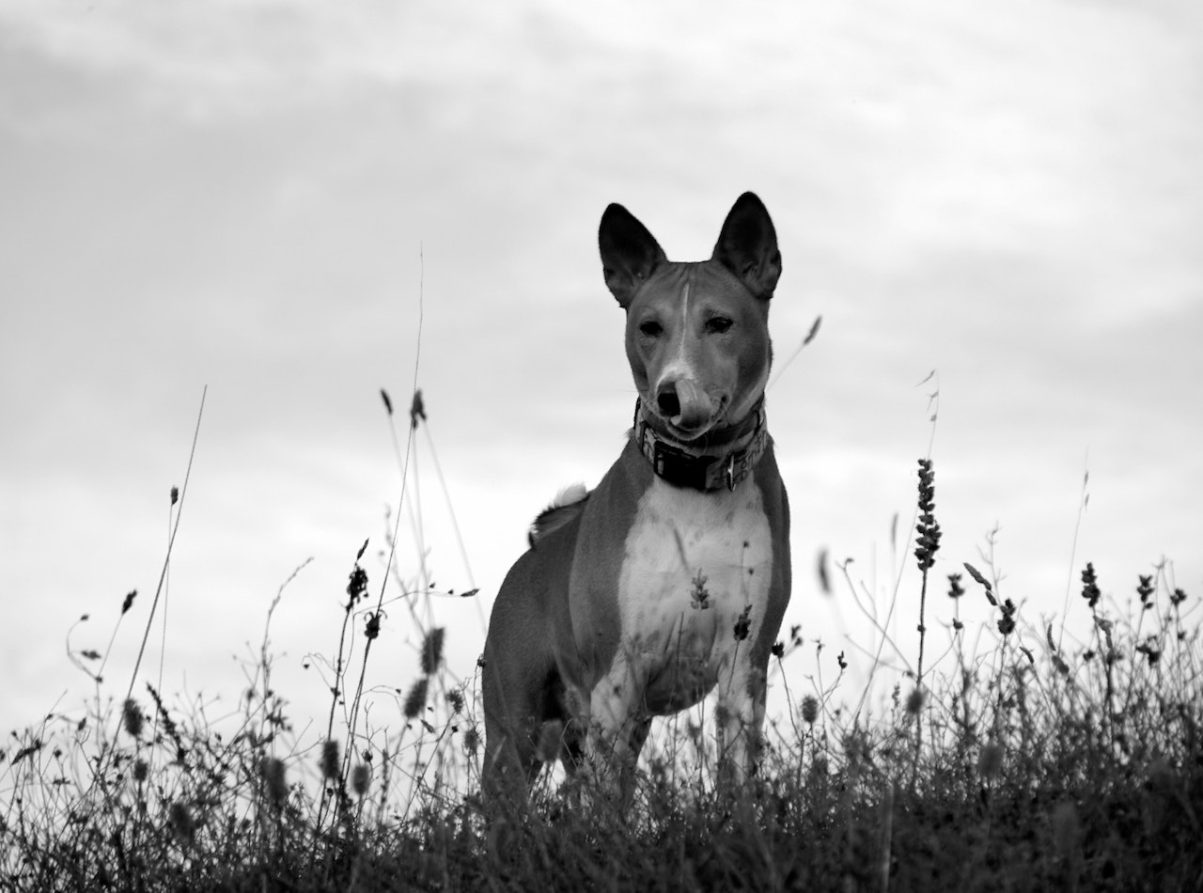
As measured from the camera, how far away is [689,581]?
18.8 ft

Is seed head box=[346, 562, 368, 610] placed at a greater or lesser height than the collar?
lesser

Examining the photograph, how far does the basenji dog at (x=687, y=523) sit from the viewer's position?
224 inches

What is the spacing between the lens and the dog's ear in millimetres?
6406

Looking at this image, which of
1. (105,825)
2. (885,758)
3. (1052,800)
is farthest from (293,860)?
(1052,800)

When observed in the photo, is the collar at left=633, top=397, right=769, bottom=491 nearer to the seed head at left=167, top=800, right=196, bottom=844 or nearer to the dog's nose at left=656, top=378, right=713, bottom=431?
the dog's nose at left=656, top=378, right=713, bottom=431

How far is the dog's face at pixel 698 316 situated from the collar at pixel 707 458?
0.06 m

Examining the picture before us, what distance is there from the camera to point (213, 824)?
4.90 m

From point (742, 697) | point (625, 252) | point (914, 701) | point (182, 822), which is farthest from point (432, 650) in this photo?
point (625, 252)

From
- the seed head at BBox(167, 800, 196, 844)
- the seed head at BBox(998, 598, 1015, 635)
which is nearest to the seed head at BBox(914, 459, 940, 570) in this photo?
the seed head at BBox(998, 598, 1015, 635)

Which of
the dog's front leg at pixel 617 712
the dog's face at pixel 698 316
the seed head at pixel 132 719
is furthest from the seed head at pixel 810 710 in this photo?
the seed head at pixel 132 719

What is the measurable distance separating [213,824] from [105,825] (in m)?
0.50

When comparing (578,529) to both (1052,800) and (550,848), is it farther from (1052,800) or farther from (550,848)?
(1052,800)

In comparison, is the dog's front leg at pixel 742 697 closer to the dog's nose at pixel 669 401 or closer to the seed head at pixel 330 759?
the dog's nose at pixel 669 401

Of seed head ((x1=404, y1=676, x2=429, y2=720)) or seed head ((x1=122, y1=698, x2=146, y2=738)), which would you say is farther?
seed head ((x1=122, y1=698, x2=146, y2=738))
